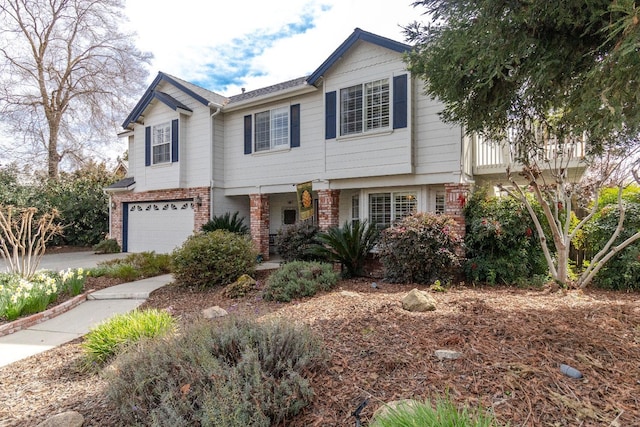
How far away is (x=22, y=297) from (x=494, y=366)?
23.4ft

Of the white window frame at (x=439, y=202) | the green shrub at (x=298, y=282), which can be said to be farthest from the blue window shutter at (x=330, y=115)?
the green shrub at (x=298, y=282)

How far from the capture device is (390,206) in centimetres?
1036

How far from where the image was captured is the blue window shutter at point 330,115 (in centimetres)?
1032

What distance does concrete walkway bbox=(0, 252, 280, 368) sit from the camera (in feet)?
16.3

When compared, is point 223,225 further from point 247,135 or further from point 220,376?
point 220,376

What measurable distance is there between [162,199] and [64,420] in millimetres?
12068

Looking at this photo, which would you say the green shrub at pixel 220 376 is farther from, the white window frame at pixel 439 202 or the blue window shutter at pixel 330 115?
the blue window shutter at pixel 330 115

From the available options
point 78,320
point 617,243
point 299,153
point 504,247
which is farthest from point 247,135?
point 617,243

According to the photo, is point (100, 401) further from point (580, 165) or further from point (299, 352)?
point (580, 165)

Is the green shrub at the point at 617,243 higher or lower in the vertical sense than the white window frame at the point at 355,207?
lower

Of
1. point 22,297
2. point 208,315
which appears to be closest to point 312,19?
point 208,315

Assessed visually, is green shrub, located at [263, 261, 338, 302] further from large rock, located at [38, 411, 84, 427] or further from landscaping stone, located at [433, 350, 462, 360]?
large rock, located at [38, 411, 84, 427]

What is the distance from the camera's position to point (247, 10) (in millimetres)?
8539

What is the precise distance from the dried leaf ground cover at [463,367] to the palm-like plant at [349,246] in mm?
3198
